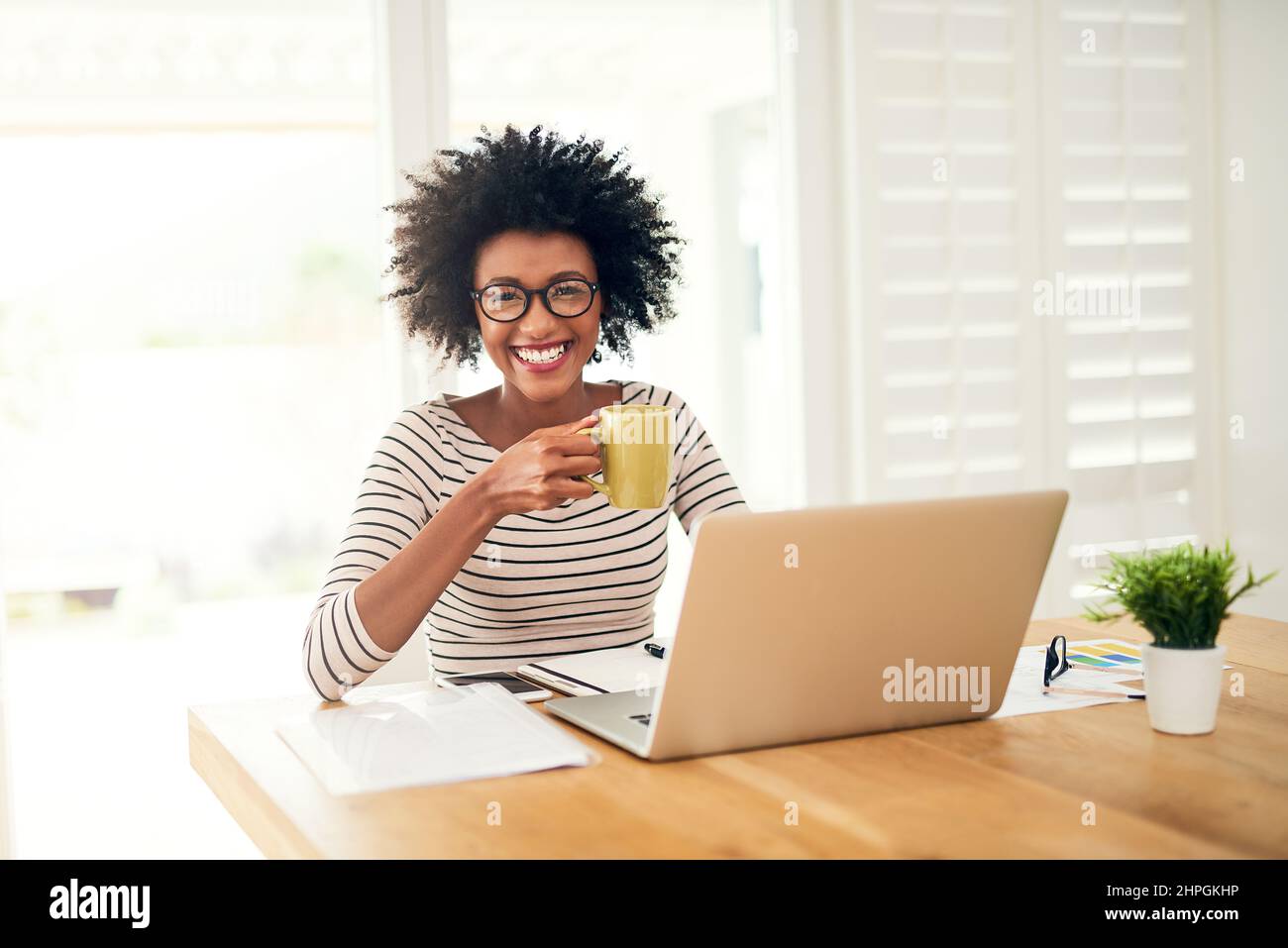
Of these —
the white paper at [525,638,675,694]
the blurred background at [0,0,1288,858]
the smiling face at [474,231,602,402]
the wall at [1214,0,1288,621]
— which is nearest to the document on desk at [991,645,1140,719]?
the white paper at [525,638,675,694]

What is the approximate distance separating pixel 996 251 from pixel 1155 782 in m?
2.13

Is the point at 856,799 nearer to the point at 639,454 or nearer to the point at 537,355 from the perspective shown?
the point at 639,454

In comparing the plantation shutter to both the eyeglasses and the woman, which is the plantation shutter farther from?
the eyeglasses

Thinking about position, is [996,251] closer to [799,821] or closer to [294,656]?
[799,821]

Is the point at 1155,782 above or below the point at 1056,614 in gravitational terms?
above

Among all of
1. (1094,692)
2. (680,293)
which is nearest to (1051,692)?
(1094,692)

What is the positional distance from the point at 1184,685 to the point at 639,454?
1.78ft

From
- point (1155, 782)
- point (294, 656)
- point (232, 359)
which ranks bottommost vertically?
point (294, 656)

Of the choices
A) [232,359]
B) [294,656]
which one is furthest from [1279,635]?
[232,359]

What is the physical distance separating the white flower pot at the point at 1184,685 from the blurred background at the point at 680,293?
157cm

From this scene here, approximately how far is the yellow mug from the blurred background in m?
1.26

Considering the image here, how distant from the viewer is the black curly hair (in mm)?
1853

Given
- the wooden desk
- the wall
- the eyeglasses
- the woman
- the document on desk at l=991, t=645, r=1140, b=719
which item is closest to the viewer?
the wooden desk
